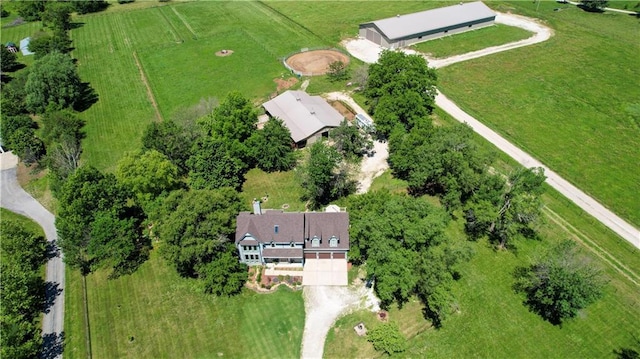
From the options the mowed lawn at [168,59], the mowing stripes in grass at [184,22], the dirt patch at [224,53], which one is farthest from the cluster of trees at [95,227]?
the mowing stripes in grass at [184,22]

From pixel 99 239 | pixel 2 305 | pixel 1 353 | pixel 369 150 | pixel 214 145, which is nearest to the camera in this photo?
pixel 1 353

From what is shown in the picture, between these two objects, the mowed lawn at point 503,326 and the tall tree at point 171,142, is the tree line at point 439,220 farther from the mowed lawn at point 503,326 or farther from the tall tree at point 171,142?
the tall tree at point 171,142

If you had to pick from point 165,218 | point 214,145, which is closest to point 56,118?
point 214,145

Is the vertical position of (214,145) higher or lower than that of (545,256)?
higher

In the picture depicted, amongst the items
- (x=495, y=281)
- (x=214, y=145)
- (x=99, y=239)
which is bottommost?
(x=495, y=281)

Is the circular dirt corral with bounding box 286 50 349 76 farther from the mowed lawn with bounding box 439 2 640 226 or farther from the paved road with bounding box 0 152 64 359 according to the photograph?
the paved road with bounding box 0 152 64 359

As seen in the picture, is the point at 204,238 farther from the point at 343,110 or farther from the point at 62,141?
the point at 343,110

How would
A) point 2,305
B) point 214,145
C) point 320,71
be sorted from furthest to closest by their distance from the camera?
1. point 320,71
2. point 214,145
3. point 2,305

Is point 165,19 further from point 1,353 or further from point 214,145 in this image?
point 1,353

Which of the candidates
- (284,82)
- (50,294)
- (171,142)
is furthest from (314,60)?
A: (50,294)
